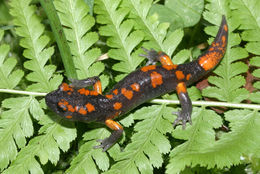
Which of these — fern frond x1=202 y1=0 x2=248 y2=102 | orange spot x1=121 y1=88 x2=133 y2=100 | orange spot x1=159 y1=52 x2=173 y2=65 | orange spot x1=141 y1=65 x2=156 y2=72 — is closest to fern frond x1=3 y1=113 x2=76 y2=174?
orange spot x1=121 y1=88 x2=133 y2=100

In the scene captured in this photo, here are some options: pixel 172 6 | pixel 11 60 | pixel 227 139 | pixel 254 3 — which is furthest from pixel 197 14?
pixel 11 60

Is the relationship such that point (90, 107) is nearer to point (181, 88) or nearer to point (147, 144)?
point (147, 144)

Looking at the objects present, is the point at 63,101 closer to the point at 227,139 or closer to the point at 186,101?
the point at 186,101

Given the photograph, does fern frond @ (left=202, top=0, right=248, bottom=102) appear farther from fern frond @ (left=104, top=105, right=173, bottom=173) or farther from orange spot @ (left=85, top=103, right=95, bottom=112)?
orange spot @ (left=85, top=103, right=95, bottom=112)

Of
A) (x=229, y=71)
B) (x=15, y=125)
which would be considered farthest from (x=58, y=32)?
(x=229, y=71)

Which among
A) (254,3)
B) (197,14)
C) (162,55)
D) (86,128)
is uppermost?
(254,3)

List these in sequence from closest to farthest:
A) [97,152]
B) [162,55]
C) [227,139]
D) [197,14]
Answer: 1. [227,139]
2. [97,152]
3. [162,55]
4. [197,14]
